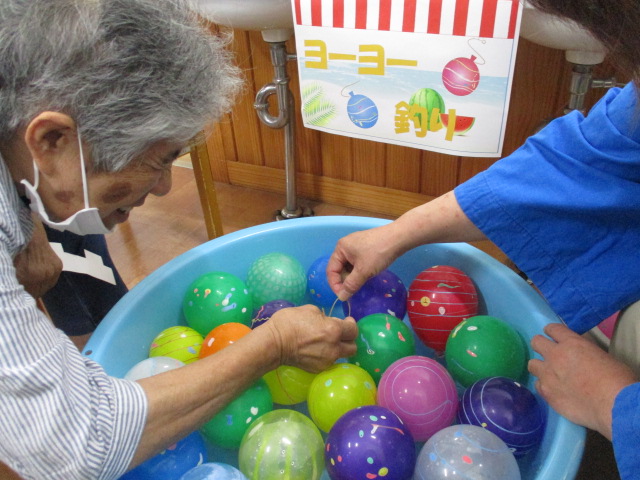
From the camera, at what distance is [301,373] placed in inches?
35.7

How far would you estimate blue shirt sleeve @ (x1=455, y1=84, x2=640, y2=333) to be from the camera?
0.77 m

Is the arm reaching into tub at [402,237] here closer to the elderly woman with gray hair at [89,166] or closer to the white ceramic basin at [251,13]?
the elderly woman with gray hair at [89,166]

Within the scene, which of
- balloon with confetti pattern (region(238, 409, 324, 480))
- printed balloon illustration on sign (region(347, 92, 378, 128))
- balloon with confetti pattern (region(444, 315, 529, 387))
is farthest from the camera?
printed balloon illustration on sign (region(347, 92, 378, 128))

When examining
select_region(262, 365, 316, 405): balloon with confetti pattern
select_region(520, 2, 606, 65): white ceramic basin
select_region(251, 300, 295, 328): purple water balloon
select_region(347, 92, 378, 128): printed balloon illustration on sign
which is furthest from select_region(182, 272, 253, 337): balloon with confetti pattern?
select_region(520, 2, 606, 65): white ceramic basin

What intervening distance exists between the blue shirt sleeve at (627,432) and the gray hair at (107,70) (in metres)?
0.60

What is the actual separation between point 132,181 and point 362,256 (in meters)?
0.43

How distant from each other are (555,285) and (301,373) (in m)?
0.44

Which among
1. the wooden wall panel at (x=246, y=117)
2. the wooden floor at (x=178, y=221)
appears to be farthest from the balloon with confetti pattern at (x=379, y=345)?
the wooden wall panel at (x=246, y=117)

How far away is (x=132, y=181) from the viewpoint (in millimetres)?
673

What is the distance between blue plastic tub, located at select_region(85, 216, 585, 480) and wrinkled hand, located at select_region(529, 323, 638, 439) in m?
0.03

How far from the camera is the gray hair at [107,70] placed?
0.55m

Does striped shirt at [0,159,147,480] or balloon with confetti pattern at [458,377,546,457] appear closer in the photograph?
striped shirt at [0,159,147,480]

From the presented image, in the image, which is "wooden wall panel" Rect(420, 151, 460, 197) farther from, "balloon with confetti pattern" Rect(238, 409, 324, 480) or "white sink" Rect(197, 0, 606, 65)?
"balloon with confetti pattern" Rect(238, 409, 324, 480)

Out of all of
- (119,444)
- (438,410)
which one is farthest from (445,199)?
(119,444)
